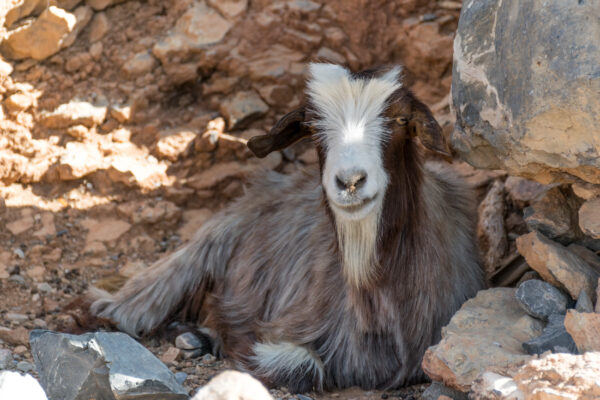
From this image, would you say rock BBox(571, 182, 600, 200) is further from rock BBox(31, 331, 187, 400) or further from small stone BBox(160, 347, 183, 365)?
small stone BBox(160, 347, 183, 365)

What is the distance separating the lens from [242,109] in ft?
19.2

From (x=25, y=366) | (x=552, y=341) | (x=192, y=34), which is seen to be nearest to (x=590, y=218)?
(x=552, y=341)

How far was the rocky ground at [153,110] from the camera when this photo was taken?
536cm

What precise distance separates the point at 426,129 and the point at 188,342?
73.6 inches

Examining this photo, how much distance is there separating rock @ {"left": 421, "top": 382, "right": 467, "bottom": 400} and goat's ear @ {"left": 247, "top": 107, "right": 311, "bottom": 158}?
1.41m

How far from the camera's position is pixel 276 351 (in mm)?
4312

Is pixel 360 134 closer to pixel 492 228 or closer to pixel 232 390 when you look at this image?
pixel 232 390

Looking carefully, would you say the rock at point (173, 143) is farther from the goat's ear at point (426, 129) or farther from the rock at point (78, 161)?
the goat's ear at point (426, 129)

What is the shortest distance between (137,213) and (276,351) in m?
1.76

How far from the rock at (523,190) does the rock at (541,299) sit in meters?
1.46

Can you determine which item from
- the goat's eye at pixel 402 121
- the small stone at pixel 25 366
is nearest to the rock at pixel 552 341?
the goat's eye at pixel 402 121

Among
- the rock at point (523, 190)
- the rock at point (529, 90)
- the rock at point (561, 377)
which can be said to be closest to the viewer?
the rock at point (561, 377)

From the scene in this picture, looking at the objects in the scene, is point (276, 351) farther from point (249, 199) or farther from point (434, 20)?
point (434, 20)

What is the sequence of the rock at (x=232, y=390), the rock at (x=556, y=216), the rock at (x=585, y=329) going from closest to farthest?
the rock at (x=232, y=390) < the rock at (x=585, y=329) < the rock at (x=556, y=216)
